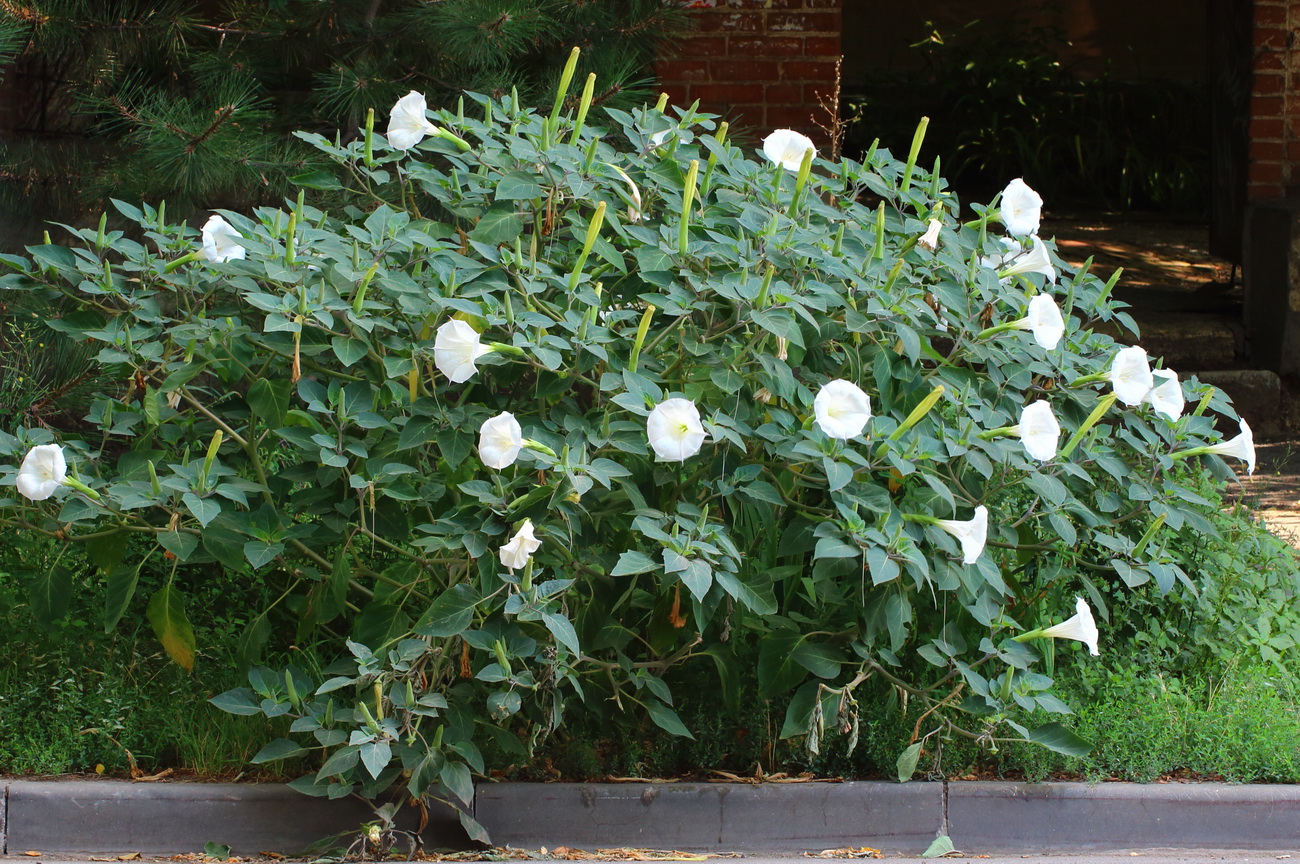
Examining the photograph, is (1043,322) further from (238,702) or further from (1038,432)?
(238,702)

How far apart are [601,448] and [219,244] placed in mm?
1089

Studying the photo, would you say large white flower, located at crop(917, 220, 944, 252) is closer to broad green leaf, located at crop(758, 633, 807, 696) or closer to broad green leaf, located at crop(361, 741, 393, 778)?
broad green leaf, located at crop(758, 633, 807, 696)

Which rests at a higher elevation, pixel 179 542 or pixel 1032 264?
pixel 1032 264

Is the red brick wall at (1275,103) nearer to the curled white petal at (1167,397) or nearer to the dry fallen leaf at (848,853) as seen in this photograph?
the curled white petal at (1167,397)

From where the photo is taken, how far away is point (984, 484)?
323 cm

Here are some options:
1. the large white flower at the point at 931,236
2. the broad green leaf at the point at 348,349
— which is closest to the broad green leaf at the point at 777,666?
the large white flower at the point at 931,236

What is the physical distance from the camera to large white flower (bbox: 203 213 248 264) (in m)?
3.10

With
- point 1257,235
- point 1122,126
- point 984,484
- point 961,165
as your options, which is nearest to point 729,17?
point 1257,235

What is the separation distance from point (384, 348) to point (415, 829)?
114 cm

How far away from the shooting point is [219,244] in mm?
3123

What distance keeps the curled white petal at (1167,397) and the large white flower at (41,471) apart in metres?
2.56

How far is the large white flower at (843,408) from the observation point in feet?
9.08

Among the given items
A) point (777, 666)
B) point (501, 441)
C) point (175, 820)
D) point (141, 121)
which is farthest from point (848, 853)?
point (141, 121)

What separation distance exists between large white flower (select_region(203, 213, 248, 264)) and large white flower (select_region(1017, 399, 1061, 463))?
1.87 metres
